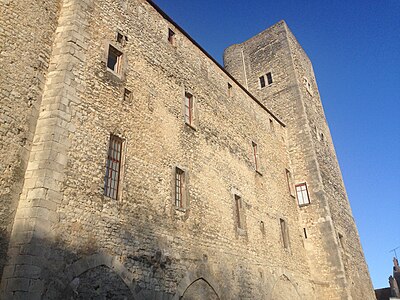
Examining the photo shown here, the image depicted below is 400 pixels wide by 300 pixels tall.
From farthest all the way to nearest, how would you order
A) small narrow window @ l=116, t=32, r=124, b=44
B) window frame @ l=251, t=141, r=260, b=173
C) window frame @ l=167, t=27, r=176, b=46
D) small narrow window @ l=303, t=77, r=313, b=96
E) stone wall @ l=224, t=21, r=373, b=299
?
small narrow window @ l=303, t=77, r=313, b=96
stone wall @ l=224, t=21, r=373, b=299
window frame @ l=251, t=141, r=260, b=173
window frame @ l=167, t=27, r=176, b=46
small narrow window @ l=116, t=32, r=124, b=44

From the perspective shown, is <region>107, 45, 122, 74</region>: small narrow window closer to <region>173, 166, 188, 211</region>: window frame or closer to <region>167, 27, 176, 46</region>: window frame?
<region>167, 27, 176, 46</region>: window frame

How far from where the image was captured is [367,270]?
1867 centimetres

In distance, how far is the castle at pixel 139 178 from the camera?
6555mm

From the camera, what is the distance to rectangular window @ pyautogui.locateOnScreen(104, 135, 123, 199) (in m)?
8.00

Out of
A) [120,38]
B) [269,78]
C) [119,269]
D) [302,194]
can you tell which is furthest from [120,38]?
[269,78]

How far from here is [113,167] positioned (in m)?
8.28

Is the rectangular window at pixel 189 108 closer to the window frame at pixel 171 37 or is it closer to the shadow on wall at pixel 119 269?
the window frame at pixel 171 37

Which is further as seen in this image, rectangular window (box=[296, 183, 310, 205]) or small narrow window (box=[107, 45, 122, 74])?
rectangular window (box=[296, 183, 310, 205])

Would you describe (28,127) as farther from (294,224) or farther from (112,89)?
(294,224)

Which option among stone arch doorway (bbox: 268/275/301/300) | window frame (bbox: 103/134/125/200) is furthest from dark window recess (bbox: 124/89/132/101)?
stone arch doorway (bbox: 268/275/301/300)

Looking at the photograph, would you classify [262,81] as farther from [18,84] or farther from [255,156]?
[18,84]

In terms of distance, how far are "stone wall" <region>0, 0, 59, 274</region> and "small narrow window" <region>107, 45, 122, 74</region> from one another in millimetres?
1578

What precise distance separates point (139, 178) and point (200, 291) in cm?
366

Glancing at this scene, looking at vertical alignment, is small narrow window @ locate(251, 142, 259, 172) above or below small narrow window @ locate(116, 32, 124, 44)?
below
